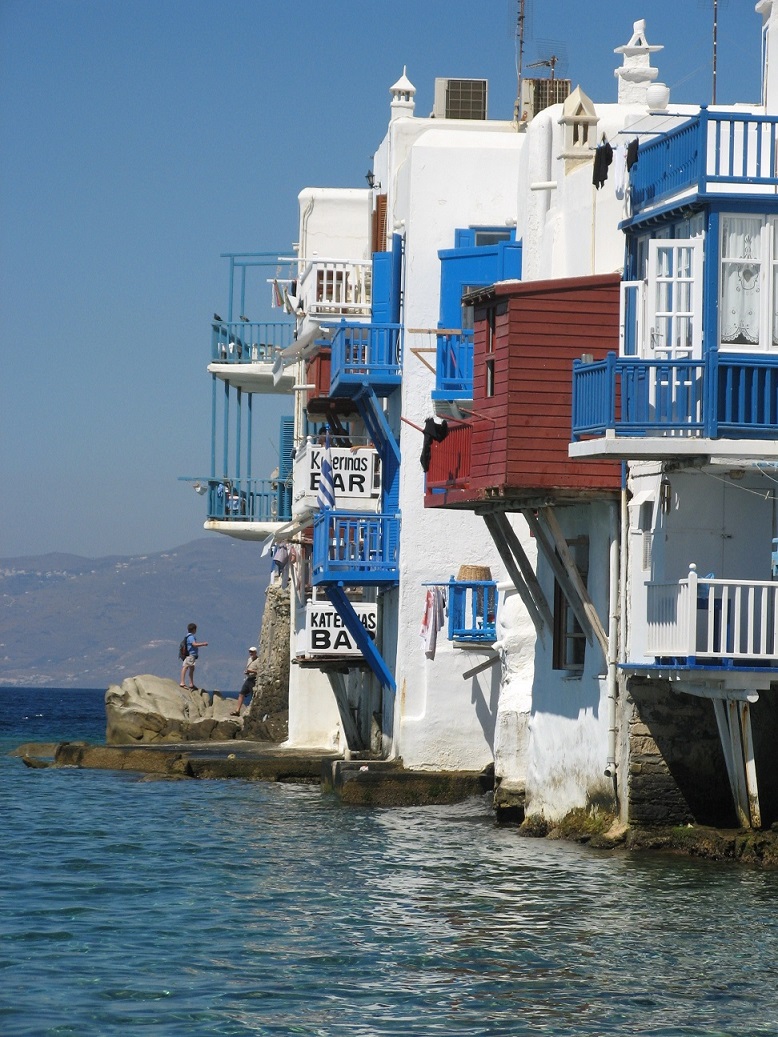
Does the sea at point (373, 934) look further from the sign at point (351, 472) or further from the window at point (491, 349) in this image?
the sign at point (351, 472)

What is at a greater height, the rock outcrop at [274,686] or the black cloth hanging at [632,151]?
the black cloth hanging at [632,151]

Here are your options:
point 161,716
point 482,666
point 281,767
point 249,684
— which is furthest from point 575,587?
point 249,684

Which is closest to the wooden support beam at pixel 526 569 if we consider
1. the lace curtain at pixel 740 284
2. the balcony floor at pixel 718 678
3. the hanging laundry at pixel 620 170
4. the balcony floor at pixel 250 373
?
the balcony floor at pixel 718 678

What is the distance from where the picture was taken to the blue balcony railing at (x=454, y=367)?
30.5m

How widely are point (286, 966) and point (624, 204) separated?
10440mm

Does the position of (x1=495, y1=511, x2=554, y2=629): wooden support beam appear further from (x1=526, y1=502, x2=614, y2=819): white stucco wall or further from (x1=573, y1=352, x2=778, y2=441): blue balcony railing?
(x1=573, y1=352, x2=778, y2=441): blue balcony railing

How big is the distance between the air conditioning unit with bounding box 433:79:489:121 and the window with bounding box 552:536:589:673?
14.8m

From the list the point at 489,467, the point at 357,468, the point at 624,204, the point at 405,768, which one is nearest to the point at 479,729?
the point at 405,768

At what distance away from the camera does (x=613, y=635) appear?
81.8 feet

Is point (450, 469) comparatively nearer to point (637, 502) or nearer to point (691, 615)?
point (637, 502)

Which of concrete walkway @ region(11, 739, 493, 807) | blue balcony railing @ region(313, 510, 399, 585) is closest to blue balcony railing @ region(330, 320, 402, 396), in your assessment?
blue balcony railing @ region(313, 510, 399, 585)

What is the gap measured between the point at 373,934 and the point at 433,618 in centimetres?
1319

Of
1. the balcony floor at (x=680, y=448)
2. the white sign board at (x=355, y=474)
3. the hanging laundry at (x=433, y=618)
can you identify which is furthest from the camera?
the white sign board at (x=355, y=474)

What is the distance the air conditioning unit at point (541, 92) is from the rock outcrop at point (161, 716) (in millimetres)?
18303
